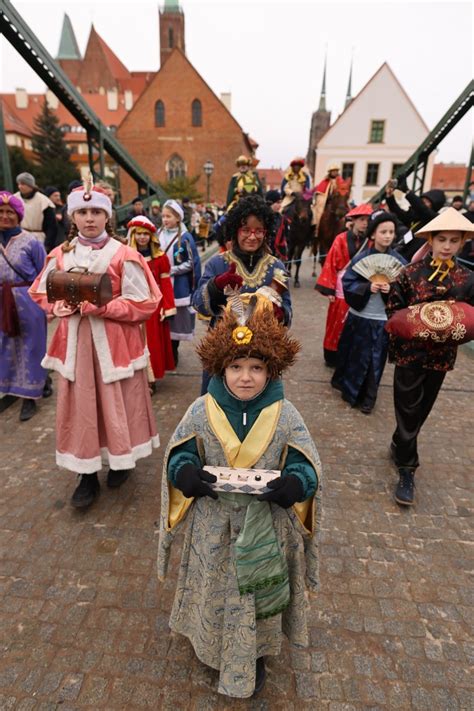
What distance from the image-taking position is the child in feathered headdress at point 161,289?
495 cm

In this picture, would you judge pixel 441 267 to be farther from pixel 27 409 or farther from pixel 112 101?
pixel 112 101

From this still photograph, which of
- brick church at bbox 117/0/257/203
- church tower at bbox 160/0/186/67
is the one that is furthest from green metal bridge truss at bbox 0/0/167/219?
church tower at bbox 160/0/186/67

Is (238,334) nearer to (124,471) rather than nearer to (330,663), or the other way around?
(330,663)

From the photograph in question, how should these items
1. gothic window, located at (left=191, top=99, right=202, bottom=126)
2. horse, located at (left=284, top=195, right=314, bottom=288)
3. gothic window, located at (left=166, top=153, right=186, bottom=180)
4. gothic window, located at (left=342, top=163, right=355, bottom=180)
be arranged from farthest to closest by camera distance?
1. gothic window, located at (left=166, top=153, right=186, bottom=180)
2. gothic window, located at (left=191, top=99, right=202, bottom=126)
3. gothic window, located at (left=342, top=163, right=355, bottom=180)
4. horse, located at (left=284, top=195, right=314, bottom=288)

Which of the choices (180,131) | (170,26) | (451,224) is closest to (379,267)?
(451,224)

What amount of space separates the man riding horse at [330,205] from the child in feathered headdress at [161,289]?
21.0ft

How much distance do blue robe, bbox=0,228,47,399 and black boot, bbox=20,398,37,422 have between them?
164 millimetres

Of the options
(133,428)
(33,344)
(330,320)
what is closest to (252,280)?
(133,428)

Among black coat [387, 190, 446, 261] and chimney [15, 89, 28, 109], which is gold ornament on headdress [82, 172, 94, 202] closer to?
black coat [387, 190, 446, 261]

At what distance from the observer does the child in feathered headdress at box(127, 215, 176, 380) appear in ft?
16.2

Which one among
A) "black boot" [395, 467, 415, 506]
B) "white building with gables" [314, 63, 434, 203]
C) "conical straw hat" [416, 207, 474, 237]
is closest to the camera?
"conical straw hat" [416, 207, 474, 237]

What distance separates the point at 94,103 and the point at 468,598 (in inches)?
2827

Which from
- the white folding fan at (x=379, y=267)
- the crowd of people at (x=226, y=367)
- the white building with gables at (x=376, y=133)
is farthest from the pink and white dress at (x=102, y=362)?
the white building with gables at (x=376, y=133)

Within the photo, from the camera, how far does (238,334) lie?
1729 mm
